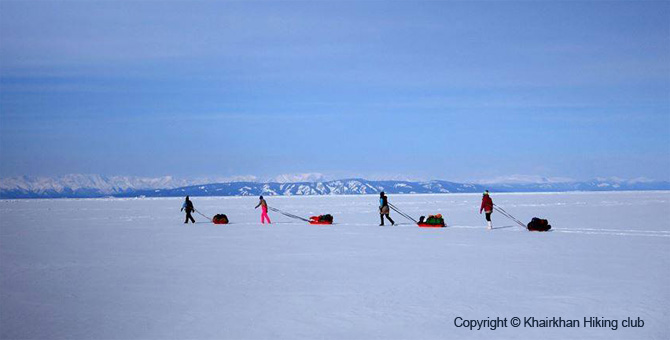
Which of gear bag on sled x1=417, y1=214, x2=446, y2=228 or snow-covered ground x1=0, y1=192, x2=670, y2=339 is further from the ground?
gear bag on sled x1=417, y1=214, x2=446, y2=228

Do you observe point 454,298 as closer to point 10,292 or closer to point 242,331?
point 242,331

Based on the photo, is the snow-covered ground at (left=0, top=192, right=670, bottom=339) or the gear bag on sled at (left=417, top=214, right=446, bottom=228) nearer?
the snow-covered ground at (left=0, top=192, right=670, bottom=339)

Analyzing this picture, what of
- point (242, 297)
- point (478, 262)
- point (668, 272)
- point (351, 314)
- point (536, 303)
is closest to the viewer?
point (351, 314)

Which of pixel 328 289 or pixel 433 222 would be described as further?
pixel 433 222

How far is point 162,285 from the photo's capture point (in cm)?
1079

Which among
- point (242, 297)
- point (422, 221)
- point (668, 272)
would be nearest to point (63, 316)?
point (242, 297)

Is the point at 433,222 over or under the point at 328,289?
over

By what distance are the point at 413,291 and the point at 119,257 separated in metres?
9.01

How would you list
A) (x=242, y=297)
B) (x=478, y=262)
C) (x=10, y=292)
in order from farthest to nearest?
1. (x=478, y=262)
2. (x=10, y=292)
3. (x=242, y=297)

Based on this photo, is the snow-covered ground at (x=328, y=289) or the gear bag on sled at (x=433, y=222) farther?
the gear bag on sled at (x=433, y=222)

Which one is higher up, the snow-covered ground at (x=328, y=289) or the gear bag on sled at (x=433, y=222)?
the gear bag on sled at (x=433, y=222)

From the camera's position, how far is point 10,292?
10266 millimetres

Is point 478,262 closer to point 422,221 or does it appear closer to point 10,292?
point 10,292

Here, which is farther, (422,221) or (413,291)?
(422,221)
